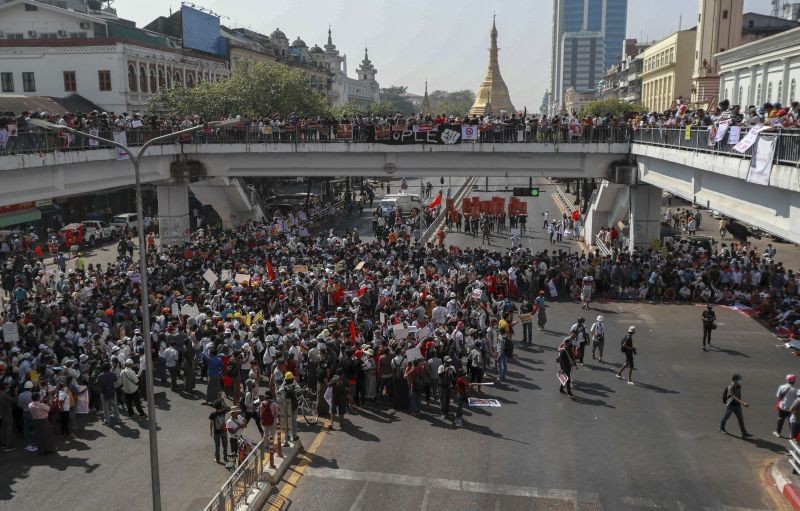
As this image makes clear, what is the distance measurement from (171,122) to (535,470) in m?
28.4

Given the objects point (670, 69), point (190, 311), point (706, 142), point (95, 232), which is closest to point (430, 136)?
point (706, 142)

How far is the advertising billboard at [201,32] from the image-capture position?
6362 cm

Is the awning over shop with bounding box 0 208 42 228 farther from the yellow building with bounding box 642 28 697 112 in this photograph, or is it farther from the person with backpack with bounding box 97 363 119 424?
the yellow building with bounding box 642 28 697 112

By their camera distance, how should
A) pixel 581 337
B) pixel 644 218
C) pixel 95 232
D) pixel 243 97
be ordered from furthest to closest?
pixel 243 97 < pixel 95 232 < pixel 644 218 < pixel 581 337

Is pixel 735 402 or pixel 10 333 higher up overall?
pixel 10 333

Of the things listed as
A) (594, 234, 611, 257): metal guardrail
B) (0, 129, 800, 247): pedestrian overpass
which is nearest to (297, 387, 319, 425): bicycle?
(0, 129, 800, 247): pedestrian overpass

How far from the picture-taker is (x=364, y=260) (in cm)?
2725

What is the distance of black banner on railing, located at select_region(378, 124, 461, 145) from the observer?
32062 millimetres

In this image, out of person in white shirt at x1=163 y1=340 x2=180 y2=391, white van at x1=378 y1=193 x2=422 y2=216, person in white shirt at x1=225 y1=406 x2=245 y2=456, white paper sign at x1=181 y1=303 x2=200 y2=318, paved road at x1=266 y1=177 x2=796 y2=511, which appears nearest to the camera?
paved road at x1=266 y1=177 x2=796 y2=511

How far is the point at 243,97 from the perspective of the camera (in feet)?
157

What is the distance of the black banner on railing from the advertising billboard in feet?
127

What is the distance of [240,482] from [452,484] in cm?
369

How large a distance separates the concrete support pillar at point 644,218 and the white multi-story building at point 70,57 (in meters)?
38.7

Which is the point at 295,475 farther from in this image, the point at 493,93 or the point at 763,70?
the point at 493,93
